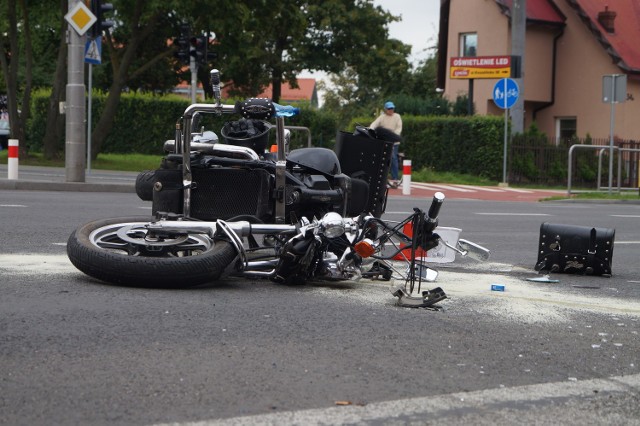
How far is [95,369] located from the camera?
4801mm

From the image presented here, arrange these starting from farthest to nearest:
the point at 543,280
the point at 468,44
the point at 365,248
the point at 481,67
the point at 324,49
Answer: the point at 324,49 → the point at 468,44 → the point at 481,67 → the point at 543,280 → the point at 365,248

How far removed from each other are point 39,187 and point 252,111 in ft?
45.1

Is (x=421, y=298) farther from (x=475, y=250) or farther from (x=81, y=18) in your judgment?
(x=81, y=18)

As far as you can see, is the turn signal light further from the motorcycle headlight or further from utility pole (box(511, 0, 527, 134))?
utility pole (box(511, 0, 527, 134))

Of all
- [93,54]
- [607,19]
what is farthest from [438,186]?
[607,19]

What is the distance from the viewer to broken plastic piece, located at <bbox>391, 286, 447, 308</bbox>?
22.2 ft

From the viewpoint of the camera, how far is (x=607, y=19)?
45938 millimetres

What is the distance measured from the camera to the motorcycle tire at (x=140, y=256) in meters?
6.89

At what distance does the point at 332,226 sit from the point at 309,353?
6.26ft

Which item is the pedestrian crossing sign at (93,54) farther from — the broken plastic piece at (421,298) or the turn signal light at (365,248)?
the broken plastic piece at (421,298)

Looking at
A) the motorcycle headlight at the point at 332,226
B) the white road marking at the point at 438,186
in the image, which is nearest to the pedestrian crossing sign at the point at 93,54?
the white road marking at the point at 438,186

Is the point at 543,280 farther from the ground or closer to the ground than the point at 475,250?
closer to the ground

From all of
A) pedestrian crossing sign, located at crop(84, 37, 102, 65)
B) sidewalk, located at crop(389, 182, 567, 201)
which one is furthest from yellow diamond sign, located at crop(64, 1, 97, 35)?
sidewalk, located at crop(389, 182, 567, 201)

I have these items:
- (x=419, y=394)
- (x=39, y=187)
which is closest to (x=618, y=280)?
(x=419, y=394)
